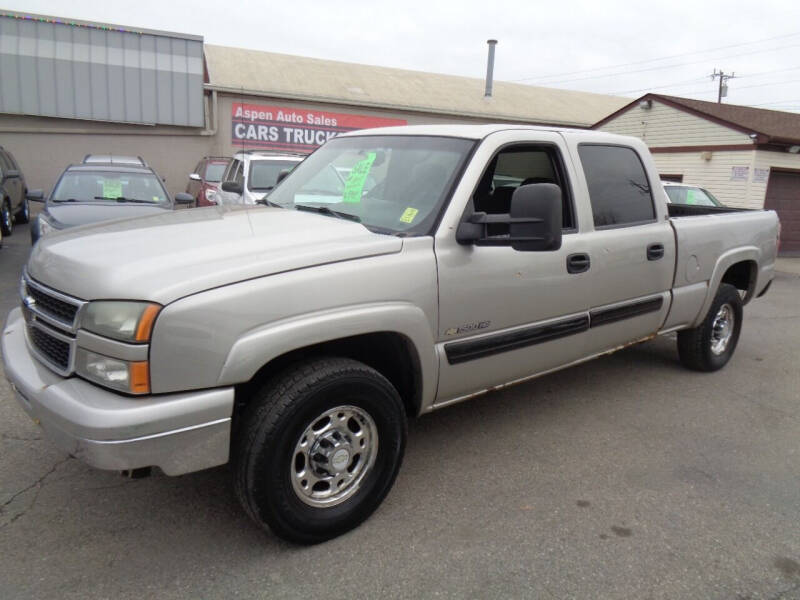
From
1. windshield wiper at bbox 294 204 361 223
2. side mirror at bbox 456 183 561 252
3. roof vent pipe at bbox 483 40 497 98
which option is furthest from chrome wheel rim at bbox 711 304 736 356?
roof vent pipe at bbox 483 40 497 98

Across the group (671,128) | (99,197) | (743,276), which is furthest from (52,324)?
(671,128)

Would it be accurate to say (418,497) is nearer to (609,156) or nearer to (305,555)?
(305,555)

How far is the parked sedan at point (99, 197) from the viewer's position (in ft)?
24.1

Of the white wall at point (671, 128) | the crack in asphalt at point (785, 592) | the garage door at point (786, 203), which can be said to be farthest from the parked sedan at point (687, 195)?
the crack in asphalt at point (785, 592)

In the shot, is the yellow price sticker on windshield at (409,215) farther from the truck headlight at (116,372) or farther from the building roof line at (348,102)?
the building roof line at (348,102)

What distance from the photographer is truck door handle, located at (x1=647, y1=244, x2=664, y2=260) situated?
4.25 meters

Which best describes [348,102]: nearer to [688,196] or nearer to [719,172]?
[719,172]

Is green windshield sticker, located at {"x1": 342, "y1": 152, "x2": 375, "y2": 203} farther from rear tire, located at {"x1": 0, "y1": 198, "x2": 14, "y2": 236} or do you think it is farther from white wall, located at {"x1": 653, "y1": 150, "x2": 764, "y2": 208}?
white wall, located at {"x1": 653, "y1": 150, "x2": 764, "y2": 208}

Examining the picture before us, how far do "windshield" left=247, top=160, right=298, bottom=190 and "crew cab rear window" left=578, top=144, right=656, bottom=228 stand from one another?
6116 mm

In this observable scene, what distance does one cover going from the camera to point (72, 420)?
2289 millimetres

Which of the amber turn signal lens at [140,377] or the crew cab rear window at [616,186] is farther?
the crew cab rear window at [616,186]

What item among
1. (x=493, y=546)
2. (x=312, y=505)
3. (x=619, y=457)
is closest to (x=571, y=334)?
(x=619, y=457)

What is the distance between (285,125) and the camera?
1880 centimetres

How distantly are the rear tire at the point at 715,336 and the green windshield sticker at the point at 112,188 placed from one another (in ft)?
23.2
